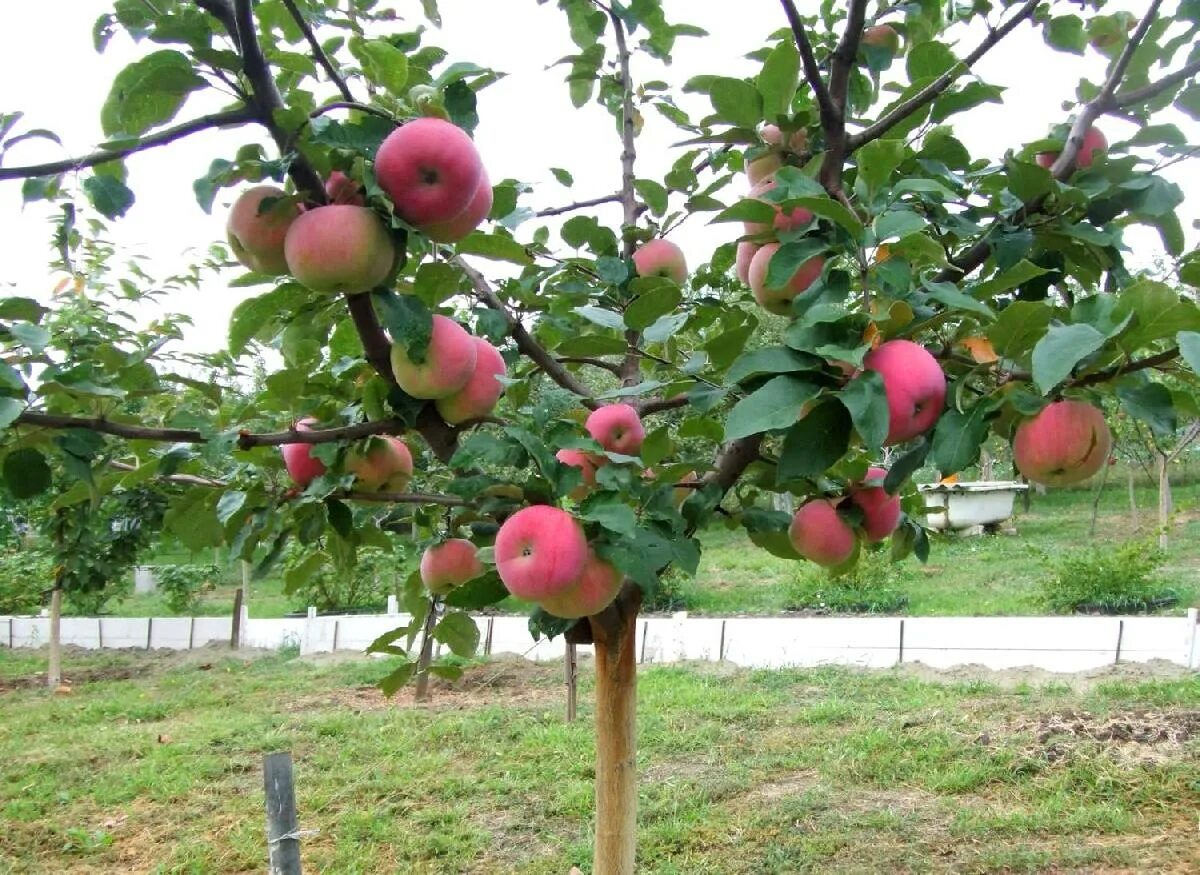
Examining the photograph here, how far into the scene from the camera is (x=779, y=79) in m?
1.30

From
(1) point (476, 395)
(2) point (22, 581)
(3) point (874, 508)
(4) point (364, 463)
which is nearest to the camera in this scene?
(1) point (476, 395)

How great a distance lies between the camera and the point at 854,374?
0.96m

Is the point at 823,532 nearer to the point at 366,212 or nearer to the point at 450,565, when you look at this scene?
the point at 450,565

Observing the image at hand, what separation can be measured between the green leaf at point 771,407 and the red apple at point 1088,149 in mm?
708

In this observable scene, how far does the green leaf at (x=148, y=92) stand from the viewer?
966 millimetres

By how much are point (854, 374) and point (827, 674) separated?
4682mm

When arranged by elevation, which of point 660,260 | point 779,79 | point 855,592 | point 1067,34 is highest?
point 1067,34

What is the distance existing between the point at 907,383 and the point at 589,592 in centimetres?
48

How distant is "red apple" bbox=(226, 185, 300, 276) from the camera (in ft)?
3.42

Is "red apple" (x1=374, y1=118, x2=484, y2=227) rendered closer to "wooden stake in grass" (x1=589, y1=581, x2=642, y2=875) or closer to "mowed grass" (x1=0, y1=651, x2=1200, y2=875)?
"wooden stake in grass" (x1=589, y1=581, x2=642, y2=875)

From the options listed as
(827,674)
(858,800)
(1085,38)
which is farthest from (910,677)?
(1085,38)

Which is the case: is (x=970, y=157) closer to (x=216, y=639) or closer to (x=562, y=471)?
(x=562, y=471)

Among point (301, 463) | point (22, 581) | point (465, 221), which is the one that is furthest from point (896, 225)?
point (22, 581)

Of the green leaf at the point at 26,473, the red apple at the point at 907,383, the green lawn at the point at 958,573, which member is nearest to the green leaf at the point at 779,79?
the red apple at the point at 907,383
